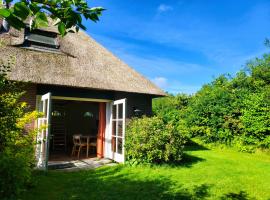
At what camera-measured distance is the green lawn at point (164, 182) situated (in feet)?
17.7

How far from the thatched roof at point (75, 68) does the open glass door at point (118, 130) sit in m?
0.76

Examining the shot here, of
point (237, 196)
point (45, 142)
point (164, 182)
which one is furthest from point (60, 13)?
point (45, 142)

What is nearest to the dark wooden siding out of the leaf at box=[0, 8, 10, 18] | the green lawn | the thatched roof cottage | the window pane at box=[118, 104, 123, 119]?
the thatched roof cottage

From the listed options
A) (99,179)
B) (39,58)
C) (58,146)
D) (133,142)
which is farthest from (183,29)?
(58,146)

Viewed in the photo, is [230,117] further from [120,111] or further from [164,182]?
[164,182]

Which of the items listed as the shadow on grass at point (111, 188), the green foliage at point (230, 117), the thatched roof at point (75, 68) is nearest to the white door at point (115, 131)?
the thatched roof at point (75, 68)

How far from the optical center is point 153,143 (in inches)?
315

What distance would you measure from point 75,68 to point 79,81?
960 mm

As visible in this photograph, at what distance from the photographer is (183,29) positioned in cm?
1021

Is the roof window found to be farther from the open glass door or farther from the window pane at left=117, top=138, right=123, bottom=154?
the window pane at left=117, top=138, right=123, bottom=154

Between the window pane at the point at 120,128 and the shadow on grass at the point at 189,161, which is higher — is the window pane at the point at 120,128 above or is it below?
above

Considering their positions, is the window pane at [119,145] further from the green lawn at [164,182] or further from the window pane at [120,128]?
the green lawn at [164,182]

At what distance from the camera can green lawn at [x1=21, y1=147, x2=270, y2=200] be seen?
5391 mm

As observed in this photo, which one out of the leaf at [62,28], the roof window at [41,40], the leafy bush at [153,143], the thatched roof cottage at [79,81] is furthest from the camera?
the roof window at [41,40]
